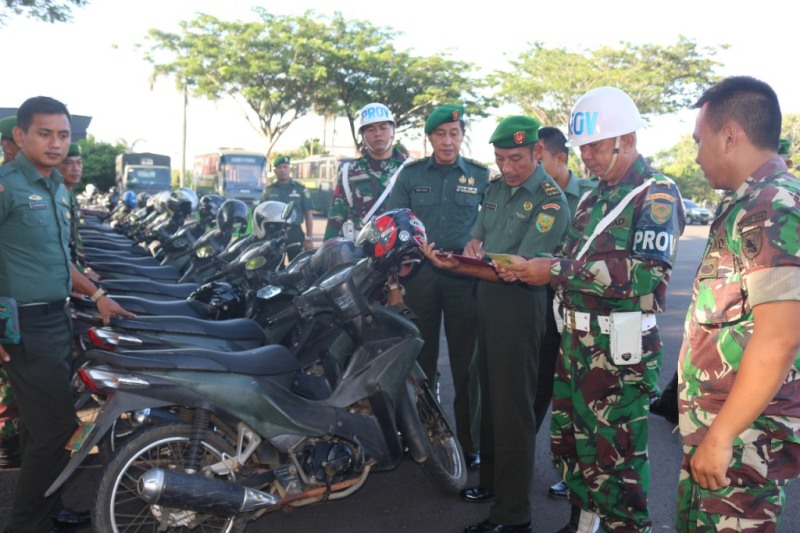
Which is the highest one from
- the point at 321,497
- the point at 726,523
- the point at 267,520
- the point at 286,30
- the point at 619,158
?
the point at 286,30

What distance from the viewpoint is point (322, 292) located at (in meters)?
3.07

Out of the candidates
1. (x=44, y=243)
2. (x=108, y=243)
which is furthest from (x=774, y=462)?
(x=108, y=243)

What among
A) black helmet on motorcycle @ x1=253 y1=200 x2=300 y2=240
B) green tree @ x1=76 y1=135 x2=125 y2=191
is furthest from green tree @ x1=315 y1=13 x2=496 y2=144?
black helmet on motorcycle @ x1=253 y1=200 x2=300 y2=240

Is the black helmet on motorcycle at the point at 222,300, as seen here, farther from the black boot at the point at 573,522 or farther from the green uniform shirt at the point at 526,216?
the black boot at the point at 573,522

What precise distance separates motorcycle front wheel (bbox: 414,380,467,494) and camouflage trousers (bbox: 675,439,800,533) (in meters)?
1.77

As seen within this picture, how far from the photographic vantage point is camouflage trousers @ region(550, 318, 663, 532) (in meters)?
2.64

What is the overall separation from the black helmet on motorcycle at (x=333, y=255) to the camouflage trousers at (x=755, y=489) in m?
2.04

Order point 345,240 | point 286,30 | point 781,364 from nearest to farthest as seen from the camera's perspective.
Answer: point 781,364, point 345,240, point 286,30

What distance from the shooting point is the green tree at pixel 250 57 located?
24.6 meters

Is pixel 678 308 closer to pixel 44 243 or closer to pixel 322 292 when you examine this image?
pixel 322 292

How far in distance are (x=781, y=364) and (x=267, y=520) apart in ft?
8.33

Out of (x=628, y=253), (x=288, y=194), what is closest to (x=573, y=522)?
(x=628, y=253)

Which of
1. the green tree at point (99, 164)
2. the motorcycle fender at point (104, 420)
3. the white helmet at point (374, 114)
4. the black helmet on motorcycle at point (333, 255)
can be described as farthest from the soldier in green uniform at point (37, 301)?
the green tree at point (99, 164)

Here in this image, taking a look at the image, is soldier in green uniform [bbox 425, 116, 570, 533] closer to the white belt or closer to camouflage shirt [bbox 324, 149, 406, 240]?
the white belt
